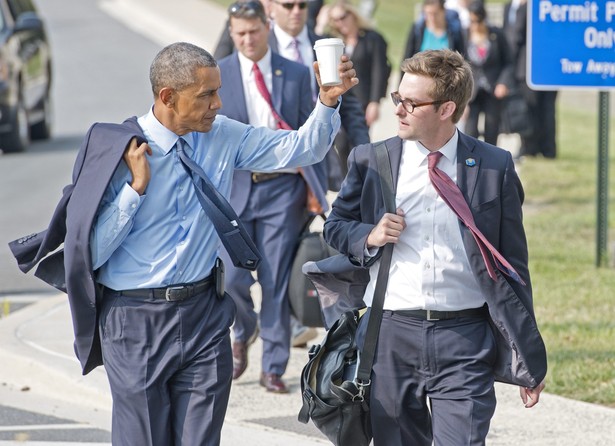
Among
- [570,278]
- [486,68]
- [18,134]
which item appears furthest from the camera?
[18,134]

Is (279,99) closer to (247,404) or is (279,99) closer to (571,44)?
(247,404)

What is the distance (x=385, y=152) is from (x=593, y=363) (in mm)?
3484

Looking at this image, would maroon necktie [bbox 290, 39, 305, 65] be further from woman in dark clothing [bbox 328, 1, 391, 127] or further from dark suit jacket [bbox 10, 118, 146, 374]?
woman in dark clothing [bbox 328, 1, 391, 127]

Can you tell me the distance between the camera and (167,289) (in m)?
4.82

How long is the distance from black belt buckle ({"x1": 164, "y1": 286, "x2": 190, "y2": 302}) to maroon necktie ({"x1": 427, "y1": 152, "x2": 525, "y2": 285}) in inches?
37.1

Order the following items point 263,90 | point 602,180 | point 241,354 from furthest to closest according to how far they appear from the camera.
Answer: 1. point 602,180
2. point 241,354
3. point 263,90

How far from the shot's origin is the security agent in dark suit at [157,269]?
474 centimetres

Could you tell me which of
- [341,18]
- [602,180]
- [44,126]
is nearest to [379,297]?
[602,180]

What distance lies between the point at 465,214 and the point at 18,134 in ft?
44.1

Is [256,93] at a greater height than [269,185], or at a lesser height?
greater

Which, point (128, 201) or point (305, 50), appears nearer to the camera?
point (128, 201)

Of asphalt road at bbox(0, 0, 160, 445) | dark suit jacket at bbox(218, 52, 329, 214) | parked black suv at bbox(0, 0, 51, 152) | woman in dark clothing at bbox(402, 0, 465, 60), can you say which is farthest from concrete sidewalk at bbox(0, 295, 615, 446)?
parked black suv at bbox(0, 0, 51, 152)

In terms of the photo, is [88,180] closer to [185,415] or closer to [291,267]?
[185,415]

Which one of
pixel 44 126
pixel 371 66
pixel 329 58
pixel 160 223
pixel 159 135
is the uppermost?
pixel 329 58
